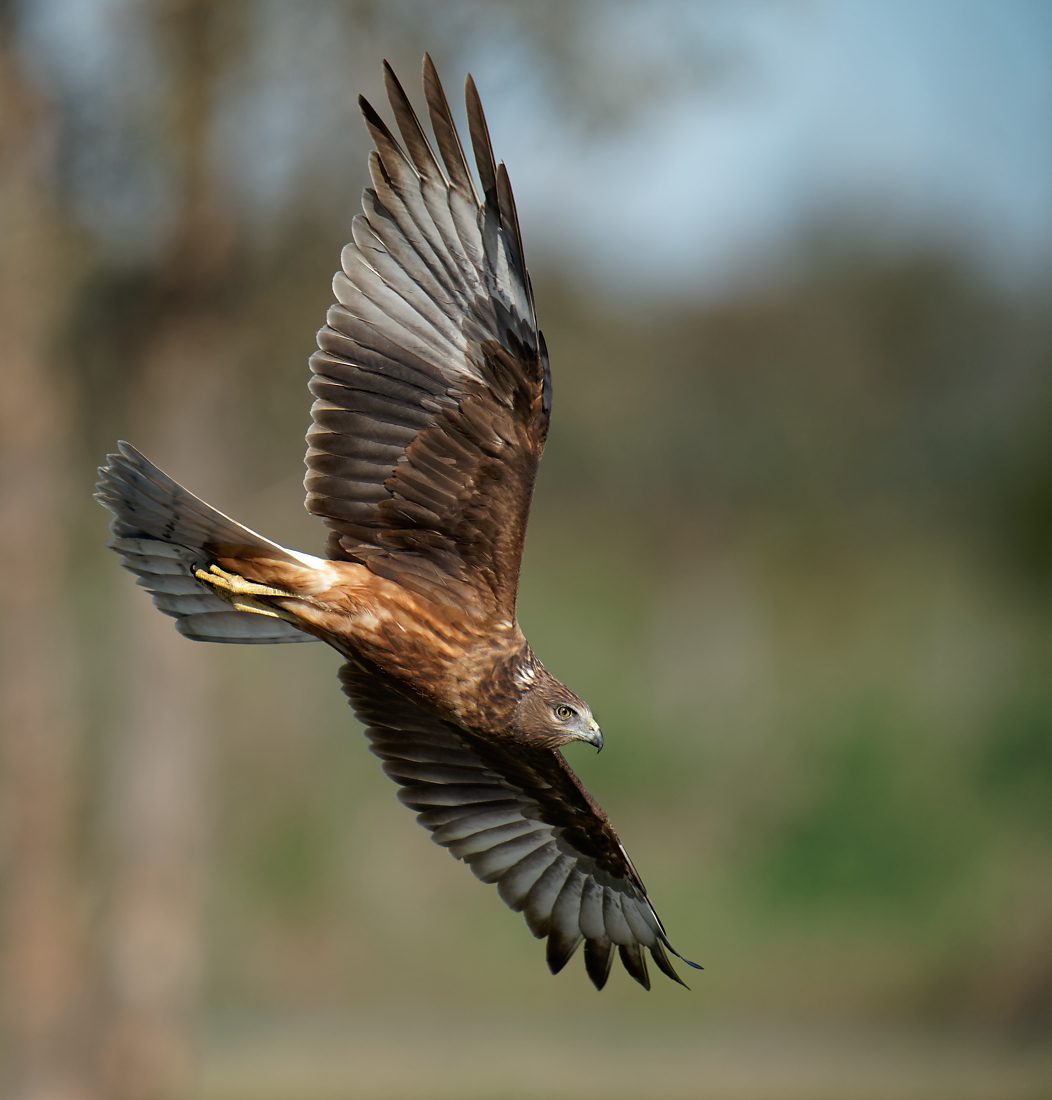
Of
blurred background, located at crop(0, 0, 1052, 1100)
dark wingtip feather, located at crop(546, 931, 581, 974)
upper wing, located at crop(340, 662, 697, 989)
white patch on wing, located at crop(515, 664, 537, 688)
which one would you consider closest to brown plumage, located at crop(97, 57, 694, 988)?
white patch on wing, located at crop(515, 664, 537, 688)

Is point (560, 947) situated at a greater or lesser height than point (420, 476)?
lesser

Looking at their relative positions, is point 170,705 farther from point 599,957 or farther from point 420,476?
point 420,476

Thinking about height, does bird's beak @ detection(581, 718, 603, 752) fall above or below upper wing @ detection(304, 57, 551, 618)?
below

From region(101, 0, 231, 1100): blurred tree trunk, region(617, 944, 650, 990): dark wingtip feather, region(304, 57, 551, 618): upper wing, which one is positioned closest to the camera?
region(304, 57, 551, 618): upper wing

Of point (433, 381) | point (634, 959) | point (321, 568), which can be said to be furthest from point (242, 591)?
point (634, 959)

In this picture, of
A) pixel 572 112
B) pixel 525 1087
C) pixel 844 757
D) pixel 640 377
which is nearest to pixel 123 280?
pixel 572 112

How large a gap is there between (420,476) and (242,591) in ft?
1.91

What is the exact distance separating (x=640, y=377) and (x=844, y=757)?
3.62 meters

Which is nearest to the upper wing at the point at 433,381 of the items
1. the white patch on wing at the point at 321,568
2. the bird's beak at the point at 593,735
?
the white patch on wing at the point at 321,568

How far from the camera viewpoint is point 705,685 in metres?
19.5

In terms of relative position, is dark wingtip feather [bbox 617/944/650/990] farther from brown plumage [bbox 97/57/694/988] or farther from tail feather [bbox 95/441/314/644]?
tail feather [bbox 95/441/314/644]

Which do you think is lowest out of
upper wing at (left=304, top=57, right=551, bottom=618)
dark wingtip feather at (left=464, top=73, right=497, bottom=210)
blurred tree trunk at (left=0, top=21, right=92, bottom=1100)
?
blurred tree trunk at (left=0, top=21, right=92, bottom=1100)

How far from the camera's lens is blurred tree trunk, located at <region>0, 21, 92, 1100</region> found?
477 inches

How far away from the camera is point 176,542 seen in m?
5.32
